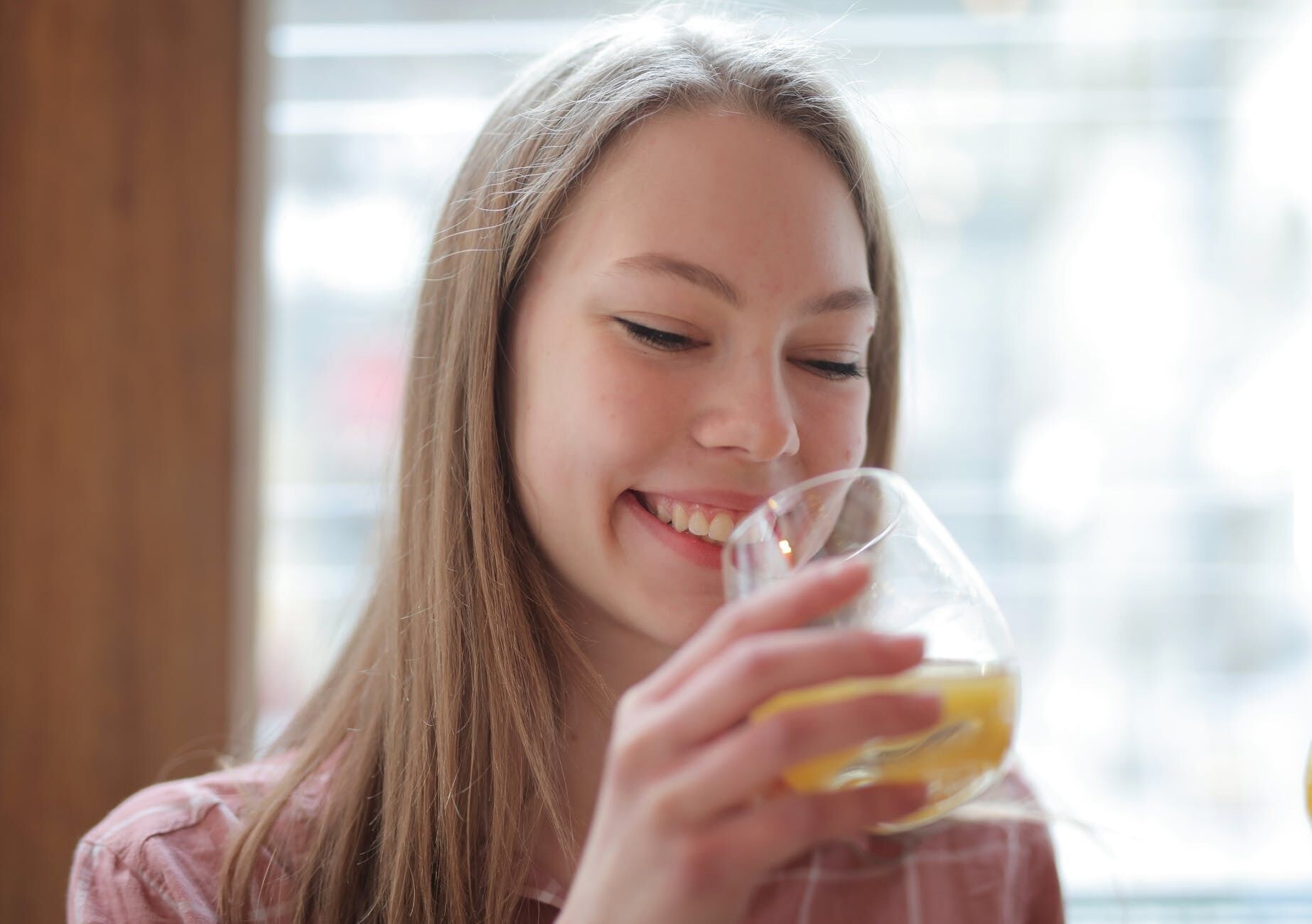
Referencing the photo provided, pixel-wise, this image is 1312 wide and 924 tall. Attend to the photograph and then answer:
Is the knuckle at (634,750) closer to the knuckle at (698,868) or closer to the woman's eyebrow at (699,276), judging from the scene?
the knuckle at (698,868)

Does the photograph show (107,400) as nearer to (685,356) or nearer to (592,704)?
(592,704)

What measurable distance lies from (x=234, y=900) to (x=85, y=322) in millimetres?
1401

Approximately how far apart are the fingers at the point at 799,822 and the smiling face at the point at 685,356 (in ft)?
1.45

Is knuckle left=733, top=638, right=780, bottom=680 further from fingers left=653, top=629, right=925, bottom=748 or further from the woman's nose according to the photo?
the woman's nose

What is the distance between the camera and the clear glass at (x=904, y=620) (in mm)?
720

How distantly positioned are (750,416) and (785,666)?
445 millimetres

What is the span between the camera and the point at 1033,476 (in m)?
2.79

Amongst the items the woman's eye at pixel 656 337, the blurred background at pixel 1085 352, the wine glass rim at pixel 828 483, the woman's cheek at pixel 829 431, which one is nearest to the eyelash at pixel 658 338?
the woman's eye at pixel 656 337

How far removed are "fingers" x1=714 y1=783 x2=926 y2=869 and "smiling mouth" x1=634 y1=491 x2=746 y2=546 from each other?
0.45m

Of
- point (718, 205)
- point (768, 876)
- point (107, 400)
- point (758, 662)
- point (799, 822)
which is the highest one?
point (718, 205)

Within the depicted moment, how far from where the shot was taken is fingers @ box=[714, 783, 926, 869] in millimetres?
680

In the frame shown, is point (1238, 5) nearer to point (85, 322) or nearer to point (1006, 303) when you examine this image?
point (1006, 303)

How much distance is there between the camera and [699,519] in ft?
3.70

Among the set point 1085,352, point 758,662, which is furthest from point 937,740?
point 1085,352
